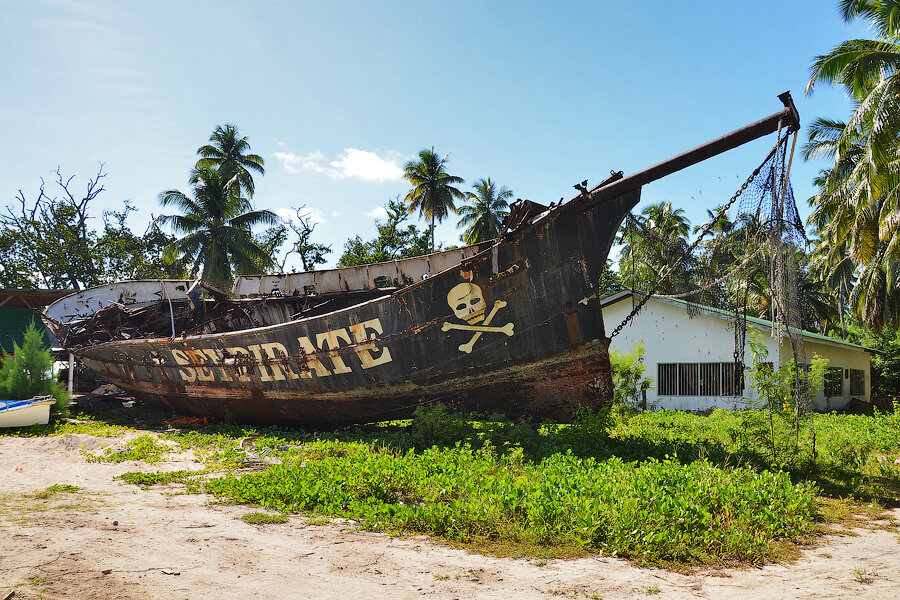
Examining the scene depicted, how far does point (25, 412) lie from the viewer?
11.3 meters

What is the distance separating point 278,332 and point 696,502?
7.60 meters

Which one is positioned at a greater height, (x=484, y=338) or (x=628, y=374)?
(x=484, y=338)

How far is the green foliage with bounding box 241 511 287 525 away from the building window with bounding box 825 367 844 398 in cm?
2045

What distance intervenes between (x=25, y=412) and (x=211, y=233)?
19423 mm

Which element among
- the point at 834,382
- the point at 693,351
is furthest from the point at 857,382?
the point at 693,351

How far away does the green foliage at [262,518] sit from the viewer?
494cm

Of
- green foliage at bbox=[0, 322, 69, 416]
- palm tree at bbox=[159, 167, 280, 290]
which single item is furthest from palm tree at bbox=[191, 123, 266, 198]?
green foliage at bbox=[0, 322, 69, 416]

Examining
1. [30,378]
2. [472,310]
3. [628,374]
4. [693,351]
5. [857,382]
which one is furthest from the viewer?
[857,382]

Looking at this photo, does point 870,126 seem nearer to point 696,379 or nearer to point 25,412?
point 696,379

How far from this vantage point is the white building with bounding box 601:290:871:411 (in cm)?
1714

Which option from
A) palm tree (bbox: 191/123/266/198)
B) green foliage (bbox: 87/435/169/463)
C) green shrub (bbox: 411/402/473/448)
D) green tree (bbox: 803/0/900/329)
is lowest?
green foliage (bbox: 87/435/169/463)

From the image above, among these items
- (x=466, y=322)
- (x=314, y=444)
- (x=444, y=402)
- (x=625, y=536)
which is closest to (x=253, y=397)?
(x=314, y=444)

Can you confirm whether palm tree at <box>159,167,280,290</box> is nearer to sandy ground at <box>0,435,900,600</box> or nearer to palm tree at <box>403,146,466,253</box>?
palm tree at <box>403,146,466,253</box>

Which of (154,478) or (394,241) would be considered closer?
(154,478)
